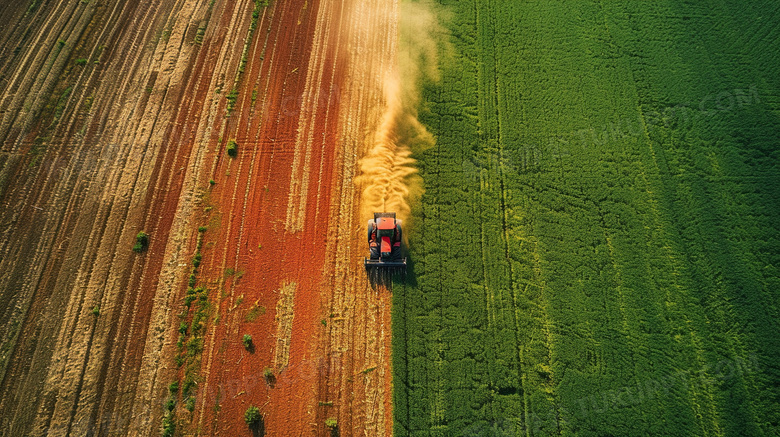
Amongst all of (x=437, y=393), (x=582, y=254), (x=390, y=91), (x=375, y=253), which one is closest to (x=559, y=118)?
(x=582, y=254)

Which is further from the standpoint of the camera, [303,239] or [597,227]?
[597,227]

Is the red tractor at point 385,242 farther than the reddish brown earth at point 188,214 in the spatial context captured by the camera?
Yes

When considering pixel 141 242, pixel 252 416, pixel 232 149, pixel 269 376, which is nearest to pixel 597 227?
pixel 269 376

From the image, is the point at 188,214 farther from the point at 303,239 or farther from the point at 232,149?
the point at 303,239

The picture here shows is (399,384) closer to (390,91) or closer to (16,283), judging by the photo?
(390,91)

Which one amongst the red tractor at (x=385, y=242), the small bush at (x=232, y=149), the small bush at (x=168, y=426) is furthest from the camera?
the small bush at (x=232, y=149)

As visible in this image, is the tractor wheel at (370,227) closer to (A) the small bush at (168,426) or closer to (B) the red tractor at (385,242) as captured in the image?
(B) the red tractor at (385,242)

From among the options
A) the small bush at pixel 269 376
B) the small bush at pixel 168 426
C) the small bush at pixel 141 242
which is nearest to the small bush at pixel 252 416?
the small bush at pixel 269 376
